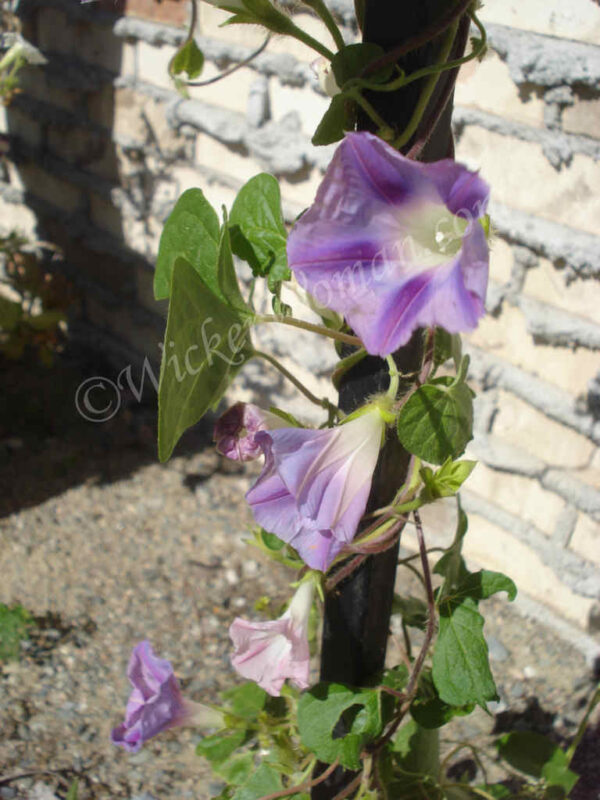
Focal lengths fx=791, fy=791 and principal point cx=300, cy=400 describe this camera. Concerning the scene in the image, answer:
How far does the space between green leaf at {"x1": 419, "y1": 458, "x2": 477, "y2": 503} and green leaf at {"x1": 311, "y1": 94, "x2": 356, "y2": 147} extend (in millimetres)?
230

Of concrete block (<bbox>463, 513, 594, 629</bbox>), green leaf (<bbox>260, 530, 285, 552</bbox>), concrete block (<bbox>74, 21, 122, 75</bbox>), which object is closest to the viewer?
green leaf (<bbox>260, 530, 285, 552</bbox>)

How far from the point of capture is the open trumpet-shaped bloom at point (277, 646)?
661 millimetres

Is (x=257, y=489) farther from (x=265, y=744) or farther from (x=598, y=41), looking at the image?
(x=598, y=41)

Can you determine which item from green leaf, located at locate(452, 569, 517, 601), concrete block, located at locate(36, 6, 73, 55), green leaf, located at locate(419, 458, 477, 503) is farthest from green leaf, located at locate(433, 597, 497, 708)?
concrete block, located at locate(36, 6, 73, 55)

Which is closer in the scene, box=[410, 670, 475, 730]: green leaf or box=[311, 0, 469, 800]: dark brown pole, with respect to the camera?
box=[311, 0, 469, 800]: dark brown pole

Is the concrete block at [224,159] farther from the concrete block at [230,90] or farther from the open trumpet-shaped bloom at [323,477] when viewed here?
the open trumpet-shaped bloom at [323,477]

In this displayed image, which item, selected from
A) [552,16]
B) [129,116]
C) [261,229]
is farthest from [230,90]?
[261,229]

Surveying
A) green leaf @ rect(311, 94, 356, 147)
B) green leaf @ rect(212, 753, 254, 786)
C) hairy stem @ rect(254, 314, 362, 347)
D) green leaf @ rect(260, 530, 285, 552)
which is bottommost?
green leaf @ rect(212, 753, 254, 786)

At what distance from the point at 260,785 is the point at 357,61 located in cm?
66

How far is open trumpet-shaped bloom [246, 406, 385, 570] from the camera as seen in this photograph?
0.52 metres

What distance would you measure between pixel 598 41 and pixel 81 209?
1479 mm

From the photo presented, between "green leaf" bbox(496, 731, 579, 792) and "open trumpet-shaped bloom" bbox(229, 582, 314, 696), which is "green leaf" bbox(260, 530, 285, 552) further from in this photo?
"green leaf" bbox(496, 731, 579, 792)

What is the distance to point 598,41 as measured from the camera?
1.08m

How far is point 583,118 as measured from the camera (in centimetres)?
114
